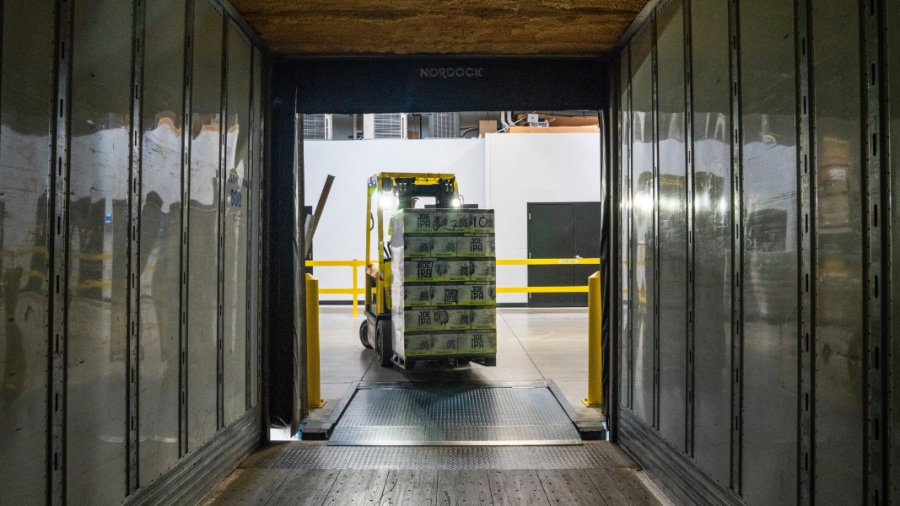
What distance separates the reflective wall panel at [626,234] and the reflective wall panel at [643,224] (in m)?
0.09

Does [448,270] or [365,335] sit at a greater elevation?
[448,270]

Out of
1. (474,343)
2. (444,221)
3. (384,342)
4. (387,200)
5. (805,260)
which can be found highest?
(387,200)

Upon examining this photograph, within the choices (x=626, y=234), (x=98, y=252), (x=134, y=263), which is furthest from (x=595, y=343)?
(x=98, y=252)

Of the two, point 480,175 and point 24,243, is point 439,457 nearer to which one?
point 24,243

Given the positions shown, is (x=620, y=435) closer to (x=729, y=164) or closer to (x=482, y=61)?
(x=729, y=164)

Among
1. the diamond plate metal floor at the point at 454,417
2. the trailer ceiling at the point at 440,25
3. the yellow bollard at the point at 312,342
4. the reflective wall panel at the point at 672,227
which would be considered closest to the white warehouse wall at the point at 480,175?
the diamond plate metal floor at the point at 454,417

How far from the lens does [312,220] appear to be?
5773 millimetres

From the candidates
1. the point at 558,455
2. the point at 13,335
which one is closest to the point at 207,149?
the point at 13,335

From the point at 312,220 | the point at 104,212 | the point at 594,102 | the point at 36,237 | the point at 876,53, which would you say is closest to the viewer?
the point at 876,53

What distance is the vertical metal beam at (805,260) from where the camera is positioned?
2168 mm

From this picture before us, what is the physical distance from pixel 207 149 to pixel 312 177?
1031 cm

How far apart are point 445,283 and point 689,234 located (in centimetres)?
356

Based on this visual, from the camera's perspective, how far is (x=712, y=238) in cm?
299

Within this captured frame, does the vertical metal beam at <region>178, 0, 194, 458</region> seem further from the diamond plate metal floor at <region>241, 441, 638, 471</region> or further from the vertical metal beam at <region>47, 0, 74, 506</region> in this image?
the diamond plate metal floor at <region>241, 441, 638, 471</region>
